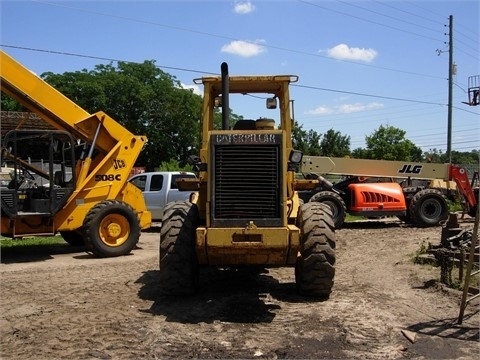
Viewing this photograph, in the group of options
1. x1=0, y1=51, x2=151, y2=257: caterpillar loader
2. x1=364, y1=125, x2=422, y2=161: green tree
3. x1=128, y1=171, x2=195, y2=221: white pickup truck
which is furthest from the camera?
x1=364, y1=125, x2=422, y2=161: green tree

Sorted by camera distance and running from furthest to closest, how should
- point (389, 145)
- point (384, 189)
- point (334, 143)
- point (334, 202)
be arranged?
point (334, 143)
point (389, 145)
point (384, 189)
point (334, 202)

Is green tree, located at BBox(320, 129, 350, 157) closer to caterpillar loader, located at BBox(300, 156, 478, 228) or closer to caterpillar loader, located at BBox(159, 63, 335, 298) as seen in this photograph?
caterpillar loader, located at BBox(300, 156, 478, 228)

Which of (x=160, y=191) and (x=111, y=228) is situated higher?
(x=160, y=191)

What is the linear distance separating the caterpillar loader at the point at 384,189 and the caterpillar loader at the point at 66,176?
5958mm

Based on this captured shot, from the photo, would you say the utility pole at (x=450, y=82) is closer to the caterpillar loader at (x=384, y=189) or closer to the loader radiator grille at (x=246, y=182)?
the caterpillar loader at (x=384, y=189)

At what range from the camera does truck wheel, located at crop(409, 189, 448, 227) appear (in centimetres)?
1562

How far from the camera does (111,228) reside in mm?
10922

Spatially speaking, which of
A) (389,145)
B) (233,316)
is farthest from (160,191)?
(389,145)

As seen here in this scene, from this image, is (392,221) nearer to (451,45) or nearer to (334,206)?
(334,206)

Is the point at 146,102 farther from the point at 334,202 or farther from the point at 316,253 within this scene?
the point at 316,253

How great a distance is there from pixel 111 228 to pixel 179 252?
4773mm

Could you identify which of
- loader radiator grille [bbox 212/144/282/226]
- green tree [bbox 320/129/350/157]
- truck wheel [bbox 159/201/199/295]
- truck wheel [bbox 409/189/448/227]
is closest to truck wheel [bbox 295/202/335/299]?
loader radiator grille [bbox 212/144/282/226]

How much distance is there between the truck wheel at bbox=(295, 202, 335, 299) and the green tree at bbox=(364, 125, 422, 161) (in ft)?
154

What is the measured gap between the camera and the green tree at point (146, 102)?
33.2 meters
